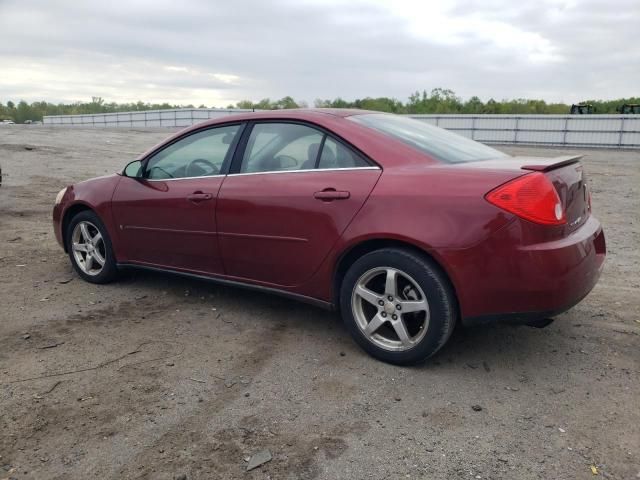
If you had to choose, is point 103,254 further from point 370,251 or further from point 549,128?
point 549,128

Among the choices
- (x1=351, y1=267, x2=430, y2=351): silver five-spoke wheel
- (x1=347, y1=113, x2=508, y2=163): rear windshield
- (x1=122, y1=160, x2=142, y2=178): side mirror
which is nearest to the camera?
(x1=351, y1=267, x2=430, y2=351): silver five-spoke wheel

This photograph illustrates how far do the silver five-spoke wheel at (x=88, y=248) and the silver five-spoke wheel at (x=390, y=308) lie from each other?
2.70m

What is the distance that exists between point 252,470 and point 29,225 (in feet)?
20.8

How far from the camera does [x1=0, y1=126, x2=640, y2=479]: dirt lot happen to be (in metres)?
2.51

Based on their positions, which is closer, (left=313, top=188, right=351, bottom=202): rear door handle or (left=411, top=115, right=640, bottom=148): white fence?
(left=313, top=188, right=351, bottom=202): rear door handle

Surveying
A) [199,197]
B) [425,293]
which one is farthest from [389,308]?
[199,197]

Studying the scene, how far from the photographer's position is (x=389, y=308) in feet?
11.0

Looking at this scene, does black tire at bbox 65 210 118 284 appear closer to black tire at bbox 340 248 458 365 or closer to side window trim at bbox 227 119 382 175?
side window trim at bbox 227 119 382 175

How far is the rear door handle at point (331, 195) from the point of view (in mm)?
3455

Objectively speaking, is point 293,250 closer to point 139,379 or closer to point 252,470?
point 139,379

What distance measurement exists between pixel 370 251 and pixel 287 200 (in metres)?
0.67

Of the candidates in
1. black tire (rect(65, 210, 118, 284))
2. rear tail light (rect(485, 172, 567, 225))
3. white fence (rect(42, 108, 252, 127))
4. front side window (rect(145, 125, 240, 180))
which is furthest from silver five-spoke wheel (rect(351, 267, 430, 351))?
white fence (rect(42, 108, 252, 127))

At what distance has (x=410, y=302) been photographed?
3283mm

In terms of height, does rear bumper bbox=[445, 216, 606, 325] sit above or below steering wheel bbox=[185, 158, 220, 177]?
below
